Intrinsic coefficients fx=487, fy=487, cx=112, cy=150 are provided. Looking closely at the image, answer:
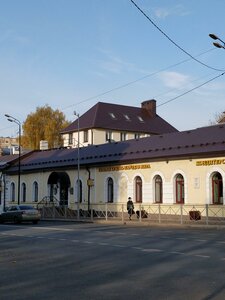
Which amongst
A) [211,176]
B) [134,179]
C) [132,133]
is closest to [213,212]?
[211,176]

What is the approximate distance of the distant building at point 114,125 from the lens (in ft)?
244

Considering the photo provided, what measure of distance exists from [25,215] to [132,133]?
148ft

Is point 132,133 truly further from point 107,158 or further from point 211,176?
point 211,176

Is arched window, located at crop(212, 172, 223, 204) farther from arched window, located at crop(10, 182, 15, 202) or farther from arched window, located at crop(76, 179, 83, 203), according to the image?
arched window, located at crop(10, 182, 15, 202)

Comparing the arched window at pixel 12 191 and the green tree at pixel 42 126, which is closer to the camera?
the arched window at pixel 12 191

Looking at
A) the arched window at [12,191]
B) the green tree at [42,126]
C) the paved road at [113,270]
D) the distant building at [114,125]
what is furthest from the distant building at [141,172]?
the green tree at [42,126]

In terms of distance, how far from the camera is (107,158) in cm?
4034

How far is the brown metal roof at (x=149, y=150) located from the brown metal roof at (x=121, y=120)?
1017 inches

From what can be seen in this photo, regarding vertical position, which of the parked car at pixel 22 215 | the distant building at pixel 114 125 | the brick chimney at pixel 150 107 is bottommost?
the parked car at pixel 22 215

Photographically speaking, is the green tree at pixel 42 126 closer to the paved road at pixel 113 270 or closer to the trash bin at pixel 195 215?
the trash bin at pixel 195 215

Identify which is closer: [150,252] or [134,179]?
[150,252]

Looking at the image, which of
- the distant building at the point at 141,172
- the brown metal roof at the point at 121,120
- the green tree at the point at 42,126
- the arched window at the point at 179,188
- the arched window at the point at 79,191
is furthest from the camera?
the green tree at the point at 42,126

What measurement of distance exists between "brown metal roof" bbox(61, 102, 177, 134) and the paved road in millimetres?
57020

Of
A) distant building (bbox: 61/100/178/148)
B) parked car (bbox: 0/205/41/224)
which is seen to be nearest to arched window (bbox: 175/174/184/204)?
parked car (bbox: 0/205/41/224)
